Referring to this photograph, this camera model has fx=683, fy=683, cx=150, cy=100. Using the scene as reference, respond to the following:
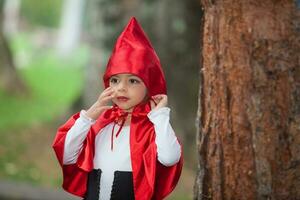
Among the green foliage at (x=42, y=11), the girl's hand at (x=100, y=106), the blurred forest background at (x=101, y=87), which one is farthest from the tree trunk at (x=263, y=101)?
the green foliage at (x=42, y=11)

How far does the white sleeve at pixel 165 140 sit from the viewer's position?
344cm

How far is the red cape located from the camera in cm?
354

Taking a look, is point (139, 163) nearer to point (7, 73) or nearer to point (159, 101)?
point (159, 101)

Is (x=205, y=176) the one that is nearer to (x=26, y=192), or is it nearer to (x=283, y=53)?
(x=283, y=53)

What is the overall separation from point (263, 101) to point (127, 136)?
2.53 ft

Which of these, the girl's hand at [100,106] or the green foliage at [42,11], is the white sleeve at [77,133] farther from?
the green foliage at [42,11]

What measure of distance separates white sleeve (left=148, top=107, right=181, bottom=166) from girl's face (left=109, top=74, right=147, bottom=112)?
0.16 meters

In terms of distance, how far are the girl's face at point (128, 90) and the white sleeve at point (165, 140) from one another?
0.16 m

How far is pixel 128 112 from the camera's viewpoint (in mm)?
3693

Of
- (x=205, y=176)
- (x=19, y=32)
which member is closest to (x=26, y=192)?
(x=205, y=176)

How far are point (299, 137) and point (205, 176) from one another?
23.0 inches

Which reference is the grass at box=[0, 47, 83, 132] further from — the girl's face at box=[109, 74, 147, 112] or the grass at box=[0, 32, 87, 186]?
the girl's face at box=[109, 74, 147, 112]

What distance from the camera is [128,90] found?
3.61 meters

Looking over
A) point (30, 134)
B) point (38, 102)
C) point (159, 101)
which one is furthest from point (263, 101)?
point (38, 102)
